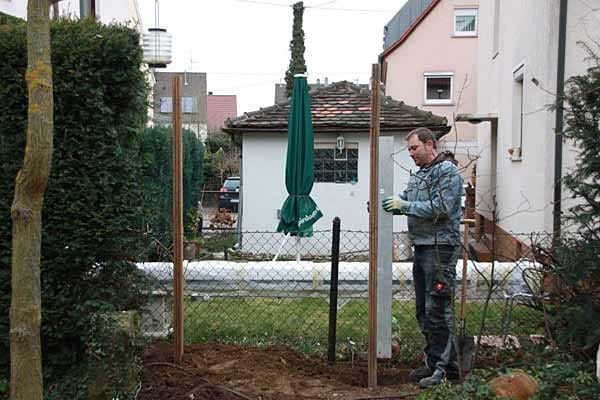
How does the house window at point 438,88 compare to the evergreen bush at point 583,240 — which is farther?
the house window at point 438,88

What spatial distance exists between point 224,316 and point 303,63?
27.6 metres

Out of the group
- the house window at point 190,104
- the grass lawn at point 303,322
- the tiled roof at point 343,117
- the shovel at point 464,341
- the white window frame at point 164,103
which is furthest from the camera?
the house window at point 190,104

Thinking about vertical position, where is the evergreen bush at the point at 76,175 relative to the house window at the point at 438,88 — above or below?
below

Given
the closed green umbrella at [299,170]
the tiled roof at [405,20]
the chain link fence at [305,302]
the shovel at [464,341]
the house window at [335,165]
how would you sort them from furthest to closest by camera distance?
the tiled roof at [405,20] → the house window at [335,165] → the closed green umbrella at [299,170] → the chain link fence at [305,302] → the shovel at [464,341]

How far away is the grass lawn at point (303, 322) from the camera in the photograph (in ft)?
18.0

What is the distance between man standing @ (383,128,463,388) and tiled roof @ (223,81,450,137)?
8.07 m

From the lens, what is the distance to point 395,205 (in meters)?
4.55

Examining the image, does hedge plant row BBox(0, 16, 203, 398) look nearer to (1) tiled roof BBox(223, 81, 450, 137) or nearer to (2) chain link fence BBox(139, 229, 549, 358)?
(2) chain link fence BBox(139, 229, 549, 358)

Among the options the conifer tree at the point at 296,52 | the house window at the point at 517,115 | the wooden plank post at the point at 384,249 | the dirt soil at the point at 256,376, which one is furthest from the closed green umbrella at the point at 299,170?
the conifer tree at the point at 296,52

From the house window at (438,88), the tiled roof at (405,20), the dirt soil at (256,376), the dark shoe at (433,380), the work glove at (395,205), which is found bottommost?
the dirt soil at (256,376)

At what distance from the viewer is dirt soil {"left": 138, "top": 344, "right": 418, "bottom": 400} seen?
4.33 metres

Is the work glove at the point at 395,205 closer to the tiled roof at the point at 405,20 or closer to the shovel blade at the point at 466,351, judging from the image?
the shovel blade at the point at 466,351

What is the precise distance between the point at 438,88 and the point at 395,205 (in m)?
23.2

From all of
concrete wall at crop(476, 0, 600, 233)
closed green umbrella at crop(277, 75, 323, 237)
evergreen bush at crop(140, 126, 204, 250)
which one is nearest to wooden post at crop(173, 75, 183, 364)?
concrete wall at crop(476, 0, 600, 233)
